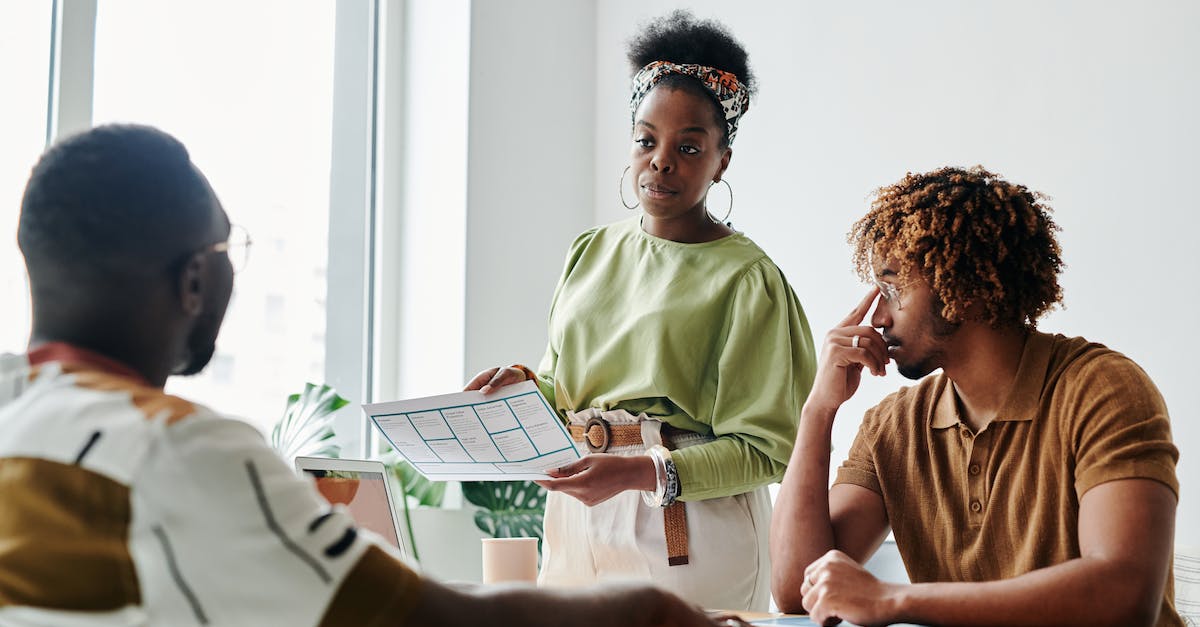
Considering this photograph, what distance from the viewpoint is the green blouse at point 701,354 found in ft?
6.02

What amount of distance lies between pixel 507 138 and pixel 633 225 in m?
1.52

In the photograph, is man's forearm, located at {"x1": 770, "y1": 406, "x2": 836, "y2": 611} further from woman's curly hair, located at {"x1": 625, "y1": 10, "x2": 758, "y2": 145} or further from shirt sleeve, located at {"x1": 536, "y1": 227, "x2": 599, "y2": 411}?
woman's curly hair, located at {"x1": 625, "y1": 10, "x2": 758, "y2": 145}

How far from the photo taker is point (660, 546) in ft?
5.98

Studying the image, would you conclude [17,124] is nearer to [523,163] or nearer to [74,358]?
[523,163]

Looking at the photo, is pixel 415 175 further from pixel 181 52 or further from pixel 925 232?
pixel 925 232

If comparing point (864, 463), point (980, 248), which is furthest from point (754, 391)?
point (980, 248)

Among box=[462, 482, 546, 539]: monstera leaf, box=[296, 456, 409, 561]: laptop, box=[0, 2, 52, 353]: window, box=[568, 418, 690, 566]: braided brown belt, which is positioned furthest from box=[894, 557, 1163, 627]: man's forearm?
box=[0, 2, 52, 353]: window

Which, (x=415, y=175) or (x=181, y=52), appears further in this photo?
(x=415, y=175)

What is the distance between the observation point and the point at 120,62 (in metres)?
2.82

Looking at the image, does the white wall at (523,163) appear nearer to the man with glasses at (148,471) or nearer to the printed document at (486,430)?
the printed document at (486,430)

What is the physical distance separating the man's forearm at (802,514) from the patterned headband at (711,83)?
0.61m

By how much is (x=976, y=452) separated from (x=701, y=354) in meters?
0.48

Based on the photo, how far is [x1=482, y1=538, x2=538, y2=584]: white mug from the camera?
1676 millimetres

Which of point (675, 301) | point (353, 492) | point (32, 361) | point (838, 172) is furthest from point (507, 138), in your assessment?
point (32, 361)
